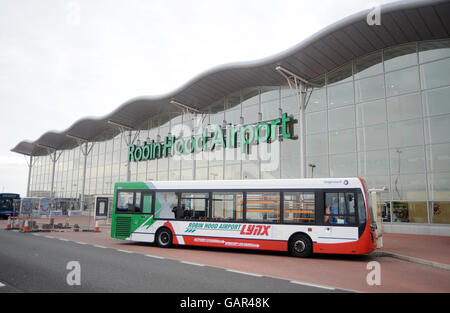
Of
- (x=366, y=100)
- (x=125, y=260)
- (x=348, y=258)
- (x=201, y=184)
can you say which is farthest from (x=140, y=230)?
(x=366, y=100)

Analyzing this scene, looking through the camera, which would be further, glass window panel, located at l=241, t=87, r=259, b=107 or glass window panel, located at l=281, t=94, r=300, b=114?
glass window panel, located at l=241, t=87, r=259, b=107

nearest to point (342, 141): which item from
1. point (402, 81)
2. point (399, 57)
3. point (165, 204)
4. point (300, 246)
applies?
point (402, 81)

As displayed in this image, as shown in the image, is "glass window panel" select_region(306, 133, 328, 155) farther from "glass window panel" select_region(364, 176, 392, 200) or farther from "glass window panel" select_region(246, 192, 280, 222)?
"glass window panel" select_region(246, 192, 280, 222)

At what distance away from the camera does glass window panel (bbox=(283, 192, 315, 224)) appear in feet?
36.9

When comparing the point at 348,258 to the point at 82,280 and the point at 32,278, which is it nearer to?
the point at 82,280

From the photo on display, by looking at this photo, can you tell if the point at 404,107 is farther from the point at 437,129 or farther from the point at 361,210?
the point at 361,210

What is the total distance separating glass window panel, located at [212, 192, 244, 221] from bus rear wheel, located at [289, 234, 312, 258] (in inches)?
78.7

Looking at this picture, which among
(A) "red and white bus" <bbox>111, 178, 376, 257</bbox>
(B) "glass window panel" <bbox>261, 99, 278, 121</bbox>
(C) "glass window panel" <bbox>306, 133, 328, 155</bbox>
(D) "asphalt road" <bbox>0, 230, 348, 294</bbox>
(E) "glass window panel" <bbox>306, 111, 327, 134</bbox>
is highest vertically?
(B) "glass window panel" <bbox>261, 99, 278, 121</bbox>

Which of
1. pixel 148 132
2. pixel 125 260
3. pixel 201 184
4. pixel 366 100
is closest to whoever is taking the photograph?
pixel 125 260

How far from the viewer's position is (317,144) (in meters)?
22.3

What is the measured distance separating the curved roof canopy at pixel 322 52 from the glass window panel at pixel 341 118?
2.91 meters

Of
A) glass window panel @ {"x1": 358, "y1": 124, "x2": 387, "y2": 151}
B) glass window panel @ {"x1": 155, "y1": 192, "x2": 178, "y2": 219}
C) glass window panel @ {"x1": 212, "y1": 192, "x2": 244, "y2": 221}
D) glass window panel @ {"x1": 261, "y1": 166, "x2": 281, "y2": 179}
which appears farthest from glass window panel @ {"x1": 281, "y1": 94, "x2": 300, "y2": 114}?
glass window panel @ {"x1": 155, "y1": 192, "x2": 178, "y2": 219}
